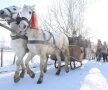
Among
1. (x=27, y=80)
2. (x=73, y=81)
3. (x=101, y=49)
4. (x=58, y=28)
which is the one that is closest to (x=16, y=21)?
(x=27, y=80)

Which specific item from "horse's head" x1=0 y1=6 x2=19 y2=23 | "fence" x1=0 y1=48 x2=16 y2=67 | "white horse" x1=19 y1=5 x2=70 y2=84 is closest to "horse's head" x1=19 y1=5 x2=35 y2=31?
"white horse" x1=19 y1=5 x2=70 y2=84

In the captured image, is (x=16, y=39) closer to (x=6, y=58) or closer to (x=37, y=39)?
(x=37, y=39)

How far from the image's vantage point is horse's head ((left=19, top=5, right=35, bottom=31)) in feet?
23.7

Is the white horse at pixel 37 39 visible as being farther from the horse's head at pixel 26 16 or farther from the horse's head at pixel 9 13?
the horse's head at pixel 9 13

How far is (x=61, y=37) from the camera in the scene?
10.2 meters

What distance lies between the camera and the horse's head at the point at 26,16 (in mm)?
7231

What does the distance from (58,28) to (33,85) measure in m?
20.2

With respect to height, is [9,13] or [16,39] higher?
[9,13]

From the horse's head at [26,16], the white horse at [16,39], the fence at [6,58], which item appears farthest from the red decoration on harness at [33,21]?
the fence at [6,58]

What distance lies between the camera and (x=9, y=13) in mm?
7805

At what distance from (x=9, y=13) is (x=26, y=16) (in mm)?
607

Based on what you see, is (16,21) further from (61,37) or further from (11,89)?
(61,37)

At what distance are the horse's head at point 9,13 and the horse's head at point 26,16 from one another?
411mm

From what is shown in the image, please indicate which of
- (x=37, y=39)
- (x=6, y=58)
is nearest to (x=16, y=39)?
(x=37, y=39)
